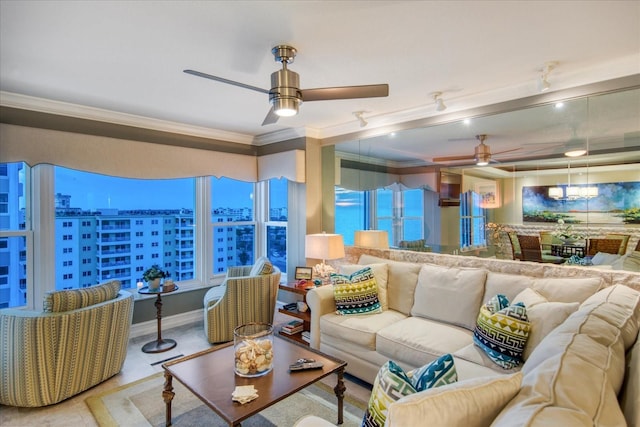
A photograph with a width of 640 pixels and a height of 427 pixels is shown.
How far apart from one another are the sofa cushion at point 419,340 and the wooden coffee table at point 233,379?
1.66ft

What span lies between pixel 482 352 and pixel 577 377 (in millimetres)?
1356

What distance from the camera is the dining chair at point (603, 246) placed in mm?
2484

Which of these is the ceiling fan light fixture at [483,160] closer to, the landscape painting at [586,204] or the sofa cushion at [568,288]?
the landscape painting at [586,204]

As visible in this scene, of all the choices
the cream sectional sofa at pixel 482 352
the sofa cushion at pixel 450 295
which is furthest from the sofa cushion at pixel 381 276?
the sofa cushion at pixel 450 295

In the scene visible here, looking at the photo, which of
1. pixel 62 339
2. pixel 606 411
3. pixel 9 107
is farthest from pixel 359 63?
pixel 9 107

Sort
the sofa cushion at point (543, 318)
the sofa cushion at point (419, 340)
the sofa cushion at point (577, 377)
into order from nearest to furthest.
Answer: the sofa cushion at point (577, 377), the sofa cushion at point (543, 318), the sofa cushion at point (419, 340)

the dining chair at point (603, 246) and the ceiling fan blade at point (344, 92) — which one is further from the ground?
the ceiling fan blade at point (344, 92)

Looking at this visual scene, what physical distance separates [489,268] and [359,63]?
205cm

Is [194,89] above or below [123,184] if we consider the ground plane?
above

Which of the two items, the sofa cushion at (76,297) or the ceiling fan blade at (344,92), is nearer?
the ceiling fan blade at (344,92)

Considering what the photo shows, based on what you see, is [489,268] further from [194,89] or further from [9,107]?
[9,107]

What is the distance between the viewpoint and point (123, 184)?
13.2 feet

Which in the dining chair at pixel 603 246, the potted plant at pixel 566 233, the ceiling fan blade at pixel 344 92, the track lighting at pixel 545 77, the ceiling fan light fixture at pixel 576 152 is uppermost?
the track lighting at pixel 545 77

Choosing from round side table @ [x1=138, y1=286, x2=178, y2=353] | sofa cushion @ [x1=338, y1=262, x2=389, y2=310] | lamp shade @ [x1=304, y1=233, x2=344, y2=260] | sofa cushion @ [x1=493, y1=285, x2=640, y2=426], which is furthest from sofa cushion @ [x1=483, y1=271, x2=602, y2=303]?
round side table @ [x1=138, y1=286, x2=178, y2=353]
